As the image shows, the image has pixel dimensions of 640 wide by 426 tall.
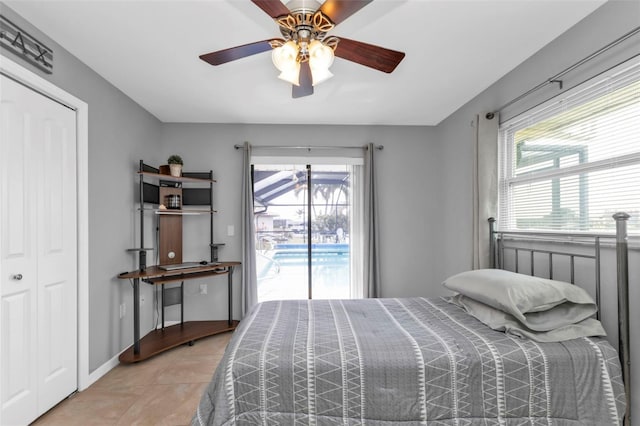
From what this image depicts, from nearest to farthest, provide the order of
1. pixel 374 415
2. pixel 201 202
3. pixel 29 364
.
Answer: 1. pixel 374 415
2. pixel 29 364
3. pixel 201 202

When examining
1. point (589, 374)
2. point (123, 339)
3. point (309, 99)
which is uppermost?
point (309, 99)

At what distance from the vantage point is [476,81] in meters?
2.81

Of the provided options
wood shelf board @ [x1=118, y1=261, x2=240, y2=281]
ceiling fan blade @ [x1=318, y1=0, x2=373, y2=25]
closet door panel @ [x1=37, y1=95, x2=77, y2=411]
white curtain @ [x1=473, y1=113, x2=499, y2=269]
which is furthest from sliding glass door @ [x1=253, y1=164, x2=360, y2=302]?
ceiling fan blade @ [x1=318, y1=0, x2=373, y2=25]

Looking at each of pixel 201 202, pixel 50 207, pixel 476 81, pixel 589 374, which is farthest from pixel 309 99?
pixel 589 374

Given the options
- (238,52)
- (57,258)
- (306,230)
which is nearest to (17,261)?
(57,258)

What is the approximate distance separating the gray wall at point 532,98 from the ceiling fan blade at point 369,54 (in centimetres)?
122

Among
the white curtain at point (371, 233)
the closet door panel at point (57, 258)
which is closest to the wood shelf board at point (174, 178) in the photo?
the closet door panel at point (57, 258)

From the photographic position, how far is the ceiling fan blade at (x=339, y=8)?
1.36 meters

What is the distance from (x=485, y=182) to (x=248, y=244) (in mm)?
2624

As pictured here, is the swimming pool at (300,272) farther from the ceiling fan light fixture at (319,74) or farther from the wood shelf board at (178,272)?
the ceiling fan light fixture at (319,74)

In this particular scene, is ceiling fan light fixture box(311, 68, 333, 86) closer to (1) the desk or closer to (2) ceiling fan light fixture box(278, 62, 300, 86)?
(2) ceiling fan light fixture box(278, 62, 300, 86)

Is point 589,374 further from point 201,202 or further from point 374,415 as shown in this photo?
point 201,202

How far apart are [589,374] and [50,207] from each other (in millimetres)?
3329

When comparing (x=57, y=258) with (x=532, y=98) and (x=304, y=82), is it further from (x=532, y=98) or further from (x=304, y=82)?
(x=532, y=98)
